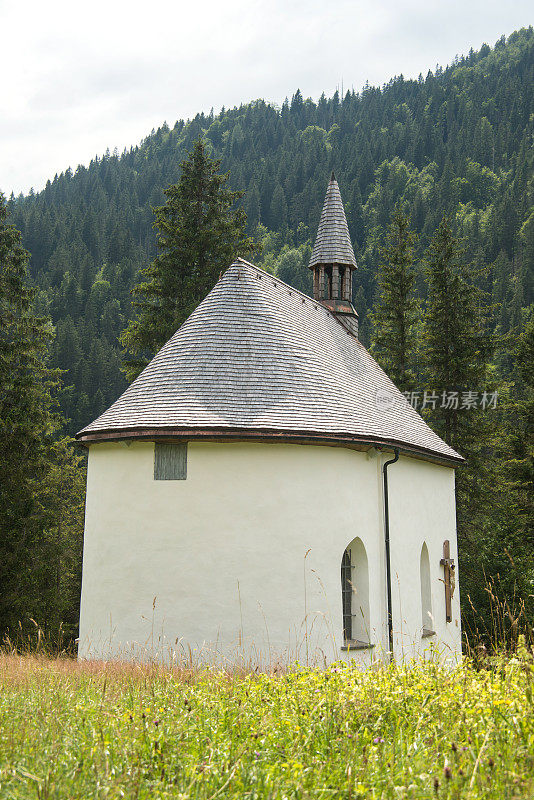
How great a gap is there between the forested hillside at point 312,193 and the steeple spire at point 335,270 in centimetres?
4598

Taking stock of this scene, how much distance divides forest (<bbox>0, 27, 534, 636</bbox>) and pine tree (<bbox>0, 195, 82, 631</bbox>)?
130mm

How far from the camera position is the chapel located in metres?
11.2

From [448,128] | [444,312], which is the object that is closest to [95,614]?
[444,312]

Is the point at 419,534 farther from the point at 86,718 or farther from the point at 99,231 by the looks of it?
the point at 99,231

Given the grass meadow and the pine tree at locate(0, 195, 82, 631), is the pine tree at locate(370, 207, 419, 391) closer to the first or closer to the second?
the pine tree at locate(0, 195, 82, 631)

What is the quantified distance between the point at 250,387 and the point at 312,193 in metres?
107

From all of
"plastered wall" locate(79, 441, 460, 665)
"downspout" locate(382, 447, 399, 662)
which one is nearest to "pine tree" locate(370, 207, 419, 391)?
"downspout" locate(382, 447, 399, 662)

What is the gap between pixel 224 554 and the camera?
11312 millimetres

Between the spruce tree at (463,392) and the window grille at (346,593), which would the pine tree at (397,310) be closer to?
the spruce tree at (463,392)

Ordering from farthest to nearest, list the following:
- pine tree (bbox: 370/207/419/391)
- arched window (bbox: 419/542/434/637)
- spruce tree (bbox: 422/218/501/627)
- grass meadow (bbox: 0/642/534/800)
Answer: pine tree (bbox: 370/207/419/391) < spruce tree (bbox: 422/218/501/627) < arched window (bbox: 419/542/434/637) < grass meadow (bbox: 0/642/534/800)

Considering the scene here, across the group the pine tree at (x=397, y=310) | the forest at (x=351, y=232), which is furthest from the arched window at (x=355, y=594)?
the pine tree at (x=397, y=310)

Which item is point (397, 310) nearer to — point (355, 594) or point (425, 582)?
point (425, 582)

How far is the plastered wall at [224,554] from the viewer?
440 inches

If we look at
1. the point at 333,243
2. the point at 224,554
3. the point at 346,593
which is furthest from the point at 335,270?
the point at 224,554
